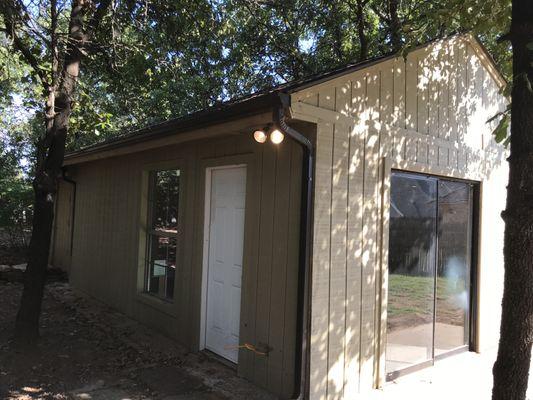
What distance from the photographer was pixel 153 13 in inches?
250

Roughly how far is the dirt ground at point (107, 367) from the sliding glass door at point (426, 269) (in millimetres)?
1763

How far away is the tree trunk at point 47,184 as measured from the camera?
5277 mm

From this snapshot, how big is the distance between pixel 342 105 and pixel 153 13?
3594 millimetres

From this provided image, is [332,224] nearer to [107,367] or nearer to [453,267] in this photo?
[453,267]

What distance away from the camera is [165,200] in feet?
21.1

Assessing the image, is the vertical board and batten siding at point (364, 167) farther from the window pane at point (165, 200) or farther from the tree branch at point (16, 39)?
the tree branch at point (16, 39)

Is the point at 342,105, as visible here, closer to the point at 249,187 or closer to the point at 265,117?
the point at 265,117

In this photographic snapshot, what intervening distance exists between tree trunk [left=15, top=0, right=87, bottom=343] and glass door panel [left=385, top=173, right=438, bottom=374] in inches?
156

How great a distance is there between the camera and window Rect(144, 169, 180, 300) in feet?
20.2

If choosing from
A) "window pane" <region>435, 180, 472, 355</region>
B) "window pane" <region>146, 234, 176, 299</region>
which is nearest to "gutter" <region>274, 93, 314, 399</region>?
"window pane" <region>435, 180, 472, 355</region>

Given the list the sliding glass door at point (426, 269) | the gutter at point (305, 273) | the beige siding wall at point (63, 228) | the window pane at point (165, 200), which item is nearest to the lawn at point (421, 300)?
the sliding glass door at point (426, 269)

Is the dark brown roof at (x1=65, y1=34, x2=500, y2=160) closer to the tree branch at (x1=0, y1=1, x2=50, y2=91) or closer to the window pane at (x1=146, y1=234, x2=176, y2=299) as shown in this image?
the tree branch at (x1=0, y1=1, x2=50, y2=91)

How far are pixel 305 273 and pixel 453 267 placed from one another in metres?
2.60

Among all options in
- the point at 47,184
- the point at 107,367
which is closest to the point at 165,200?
the point at 47,184
